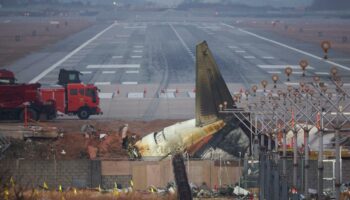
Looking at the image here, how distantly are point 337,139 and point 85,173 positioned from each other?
17.2 meters

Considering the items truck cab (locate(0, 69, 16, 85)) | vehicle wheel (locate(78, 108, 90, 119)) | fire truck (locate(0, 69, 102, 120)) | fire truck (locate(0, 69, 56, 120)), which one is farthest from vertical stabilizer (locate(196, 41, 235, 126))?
truck cab (locate(0, 69, 16, 85))

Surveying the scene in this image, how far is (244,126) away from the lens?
44.1 metres

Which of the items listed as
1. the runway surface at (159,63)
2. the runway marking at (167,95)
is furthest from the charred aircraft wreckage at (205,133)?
the runway marking at (167,95)

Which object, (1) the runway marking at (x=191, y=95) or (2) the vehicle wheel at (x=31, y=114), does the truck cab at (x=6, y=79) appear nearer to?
(2) the vehicle wheel at (x=31, y=114)

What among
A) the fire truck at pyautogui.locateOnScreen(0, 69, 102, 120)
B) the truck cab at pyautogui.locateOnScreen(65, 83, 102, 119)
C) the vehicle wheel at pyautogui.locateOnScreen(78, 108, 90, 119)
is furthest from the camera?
the vehicle wheel at pyautogui.locateOnScreen(78, 108, 90, 119)

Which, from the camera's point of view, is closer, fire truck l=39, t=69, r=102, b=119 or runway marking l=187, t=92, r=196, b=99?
fire truck l=39, t=69, r=102, b=119

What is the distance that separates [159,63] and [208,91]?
52.9m

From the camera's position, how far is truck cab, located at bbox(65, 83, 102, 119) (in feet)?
203

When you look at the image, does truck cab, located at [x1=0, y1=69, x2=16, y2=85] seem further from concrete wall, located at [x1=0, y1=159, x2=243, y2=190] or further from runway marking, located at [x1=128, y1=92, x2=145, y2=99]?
concrete wall, located at [x1=0, y1=159, x2=243, y2=190]

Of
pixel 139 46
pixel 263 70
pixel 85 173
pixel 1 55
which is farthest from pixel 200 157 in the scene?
pixel 139 46

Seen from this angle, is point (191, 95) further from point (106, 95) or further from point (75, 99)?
point (75, 99)

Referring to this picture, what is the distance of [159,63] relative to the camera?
10075 centimetres

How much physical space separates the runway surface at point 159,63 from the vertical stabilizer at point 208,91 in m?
13.1

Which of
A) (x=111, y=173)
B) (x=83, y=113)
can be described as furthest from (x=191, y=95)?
(x=111, y=173)
